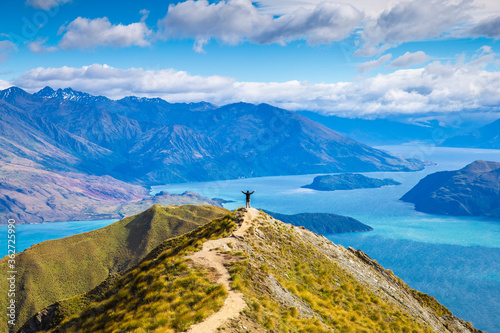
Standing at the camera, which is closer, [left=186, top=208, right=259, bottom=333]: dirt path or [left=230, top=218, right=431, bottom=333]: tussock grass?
[left=186, top=208, right=259, bottom=333]: dirt path

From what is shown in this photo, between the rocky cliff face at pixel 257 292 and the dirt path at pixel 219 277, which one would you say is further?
the rocky cliff face at pixel 257 292

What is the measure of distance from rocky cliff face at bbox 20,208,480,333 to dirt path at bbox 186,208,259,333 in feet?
0.29

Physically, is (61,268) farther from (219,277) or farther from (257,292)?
(257,292)

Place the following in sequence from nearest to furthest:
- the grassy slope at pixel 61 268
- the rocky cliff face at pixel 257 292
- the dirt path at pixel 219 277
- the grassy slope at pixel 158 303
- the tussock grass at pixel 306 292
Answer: the dirt path at pixel 219 277
the grassy slope at pixel 158 303
the rocky cliff face at pixel 257 292
the tussock grass at pixel 306 292
the grassy slope at pixel 61 268

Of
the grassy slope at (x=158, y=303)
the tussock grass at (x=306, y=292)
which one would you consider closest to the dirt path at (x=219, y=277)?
the grassy slope at (x=158, y=303)

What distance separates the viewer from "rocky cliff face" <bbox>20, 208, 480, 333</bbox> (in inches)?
1151

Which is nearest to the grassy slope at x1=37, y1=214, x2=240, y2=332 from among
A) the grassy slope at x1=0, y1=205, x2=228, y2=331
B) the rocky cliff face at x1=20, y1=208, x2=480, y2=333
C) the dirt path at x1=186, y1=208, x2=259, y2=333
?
the rocky cliff face at x1=20, y1=208, x2=480, y2=333

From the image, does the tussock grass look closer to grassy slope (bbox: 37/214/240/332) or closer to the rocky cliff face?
the rocky cliff face

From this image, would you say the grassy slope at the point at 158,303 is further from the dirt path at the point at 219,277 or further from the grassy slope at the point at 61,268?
the grassy slope at the point at 61,268

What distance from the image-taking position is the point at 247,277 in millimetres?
35719

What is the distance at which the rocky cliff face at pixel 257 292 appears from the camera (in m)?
A: 29.2

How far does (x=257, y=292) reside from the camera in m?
33.8

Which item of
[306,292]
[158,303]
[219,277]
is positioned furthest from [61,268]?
[306,292]

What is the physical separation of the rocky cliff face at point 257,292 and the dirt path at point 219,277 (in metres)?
0.09
